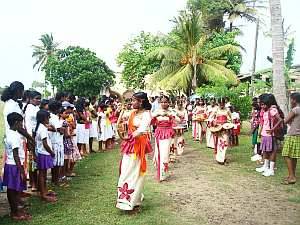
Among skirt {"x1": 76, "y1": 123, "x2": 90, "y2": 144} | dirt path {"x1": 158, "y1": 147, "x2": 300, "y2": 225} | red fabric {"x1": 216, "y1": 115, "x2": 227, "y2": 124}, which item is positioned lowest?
dirt path {"x1": 158, "y1": 147, "x2": 300, "y2": 225}

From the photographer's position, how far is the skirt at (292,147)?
8.77m

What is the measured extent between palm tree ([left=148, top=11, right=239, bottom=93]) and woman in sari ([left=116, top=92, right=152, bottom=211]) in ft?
66.8

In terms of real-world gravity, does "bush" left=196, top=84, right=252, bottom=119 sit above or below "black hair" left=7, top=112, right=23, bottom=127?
above

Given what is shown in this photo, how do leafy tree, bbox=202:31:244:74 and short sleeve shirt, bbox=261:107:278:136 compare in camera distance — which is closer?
short sleeve shirt, bbox=261:107:278:136

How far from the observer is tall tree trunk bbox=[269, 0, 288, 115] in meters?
12.5

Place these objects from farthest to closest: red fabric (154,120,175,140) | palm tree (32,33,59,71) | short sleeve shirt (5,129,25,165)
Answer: palm tree (32,33,59,71), red fabric (154,120,175,140), short sleeve shirt (5,129,25,165)

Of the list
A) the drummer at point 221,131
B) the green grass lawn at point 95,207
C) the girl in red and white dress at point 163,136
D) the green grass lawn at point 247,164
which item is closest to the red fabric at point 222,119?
the drummer at point 221,131

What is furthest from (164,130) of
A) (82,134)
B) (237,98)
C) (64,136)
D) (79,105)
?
(237,98)

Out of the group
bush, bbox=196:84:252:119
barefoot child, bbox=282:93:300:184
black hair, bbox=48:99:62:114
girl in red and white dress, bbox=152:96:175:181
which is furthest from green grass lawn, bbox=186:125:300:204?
black hair, bbox=48:99:62:114

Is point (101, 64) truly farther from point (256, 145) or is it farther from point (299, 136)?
point (299, 136)

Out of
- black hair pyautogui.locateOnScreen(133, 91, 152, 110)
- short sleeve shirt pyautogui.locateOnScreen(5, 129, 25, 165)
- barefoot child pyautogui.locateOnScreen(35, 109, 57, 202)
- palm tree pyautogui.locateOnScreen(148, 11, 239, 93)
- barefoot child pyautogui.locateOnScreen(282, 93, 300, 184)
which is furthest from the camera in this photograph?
palm tree pyautogui.locateOnScreen(148, 11, 239, 93)

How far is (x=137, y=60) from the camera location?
34.8 metres

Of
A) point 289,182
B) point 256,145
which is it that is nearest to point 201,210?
point 289,182

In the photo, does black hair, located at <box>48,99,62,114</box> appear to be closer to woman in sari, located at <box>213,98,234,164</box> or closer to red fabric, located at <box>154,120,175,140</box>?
red fabric, located at <box>154,120,175,140</box>
